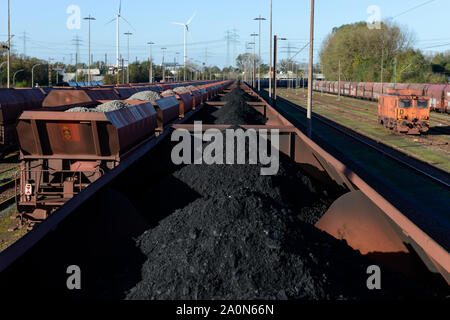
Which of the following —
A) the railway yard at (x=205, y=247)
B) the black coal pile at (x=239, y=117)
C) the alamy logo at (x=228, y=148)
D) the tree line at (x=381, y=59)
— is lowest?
the railway yard at (x=205, y=247)

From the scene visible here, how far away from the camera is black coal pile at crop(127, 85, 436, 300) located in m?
4.04

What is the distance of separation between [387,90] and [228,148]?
47.5 meters

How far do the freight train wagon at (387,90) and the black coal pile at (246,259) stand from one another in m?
30.8

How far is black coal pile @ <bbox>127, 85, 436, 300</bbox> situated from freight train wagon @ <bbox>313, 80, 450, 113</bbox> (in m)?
30.8

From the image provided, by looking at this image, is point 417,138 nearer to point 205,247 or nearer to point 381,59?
point 205,247

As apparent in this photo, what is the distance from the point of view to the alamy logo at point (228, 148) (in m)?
8.96

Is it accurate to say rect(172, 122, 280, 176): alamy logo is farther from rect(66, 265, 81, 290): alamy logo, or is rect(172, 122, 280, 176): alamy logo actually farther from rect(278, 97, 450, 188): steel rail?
rect(278, 97, 450, 188): steel rail

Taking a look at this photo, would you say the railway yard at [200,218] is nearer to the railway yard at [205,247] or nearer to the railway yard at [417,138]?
the railway yard at [205,247]

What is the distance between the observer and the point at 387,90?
170 ft

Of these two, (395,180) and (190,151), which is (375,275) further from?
(395,180)

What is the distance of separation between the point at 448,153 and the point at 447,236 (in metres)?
13.7

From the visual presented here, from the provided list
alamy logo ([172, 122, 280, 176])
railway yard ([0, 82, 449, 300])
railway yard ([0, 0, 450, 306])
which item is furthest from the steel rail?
railway yard ([0, 82, 449, 300])

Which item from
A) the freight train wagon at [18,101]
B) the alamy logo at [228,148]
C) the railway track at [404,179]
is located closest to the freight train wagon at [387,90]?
the railway track at [404,179]

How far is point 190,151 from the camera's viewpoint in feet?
36.7
